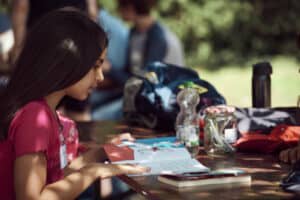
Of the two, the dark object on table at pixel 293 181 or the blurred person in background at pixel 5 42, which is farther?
the blurred person in background at pixel 5 42

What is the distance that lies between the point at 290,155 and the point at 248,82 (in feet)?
28.2

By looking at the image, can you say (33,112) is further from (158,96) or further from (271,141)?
(158,96)

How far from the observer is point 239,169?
2.78 meters

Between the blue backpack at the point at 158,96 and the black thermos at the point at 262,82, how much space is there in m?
0.18

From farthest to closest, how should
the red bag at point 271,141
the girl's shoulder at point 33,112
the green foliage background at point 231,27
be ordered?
the green foliage background at point 231,27, the red bag at point 271,141, the girl's shoulder at point 33,112

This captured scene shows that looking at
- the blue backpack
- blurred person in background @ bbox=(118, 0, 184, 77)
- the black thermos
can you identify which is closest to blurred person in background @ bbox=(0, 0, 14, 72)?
blurred person in background @ bbox=(118, 0, 184, 77)

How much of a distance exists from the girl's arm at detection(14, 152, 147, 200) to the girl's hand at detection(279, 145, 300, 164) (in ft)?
2.02

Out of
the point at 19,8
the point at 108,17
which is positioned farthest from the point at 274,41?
the point at 19,8

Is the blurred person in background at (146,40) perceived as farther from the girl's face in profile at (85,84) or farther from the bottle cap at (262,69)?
the girl's face in profile at (85,84)

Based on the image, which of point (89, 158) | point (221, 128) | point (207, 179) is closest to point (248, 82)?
point (221, 128)

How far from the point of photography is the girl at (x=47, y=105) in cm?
256

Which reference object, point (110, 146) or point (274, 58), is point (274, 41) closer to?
point (274, 58)

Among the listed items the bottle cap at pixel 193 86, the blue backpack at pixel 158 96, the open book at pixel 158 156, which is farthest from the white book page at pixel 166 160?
the blue backpack at pixel 158 96

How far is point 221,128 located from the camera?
3201 mm
